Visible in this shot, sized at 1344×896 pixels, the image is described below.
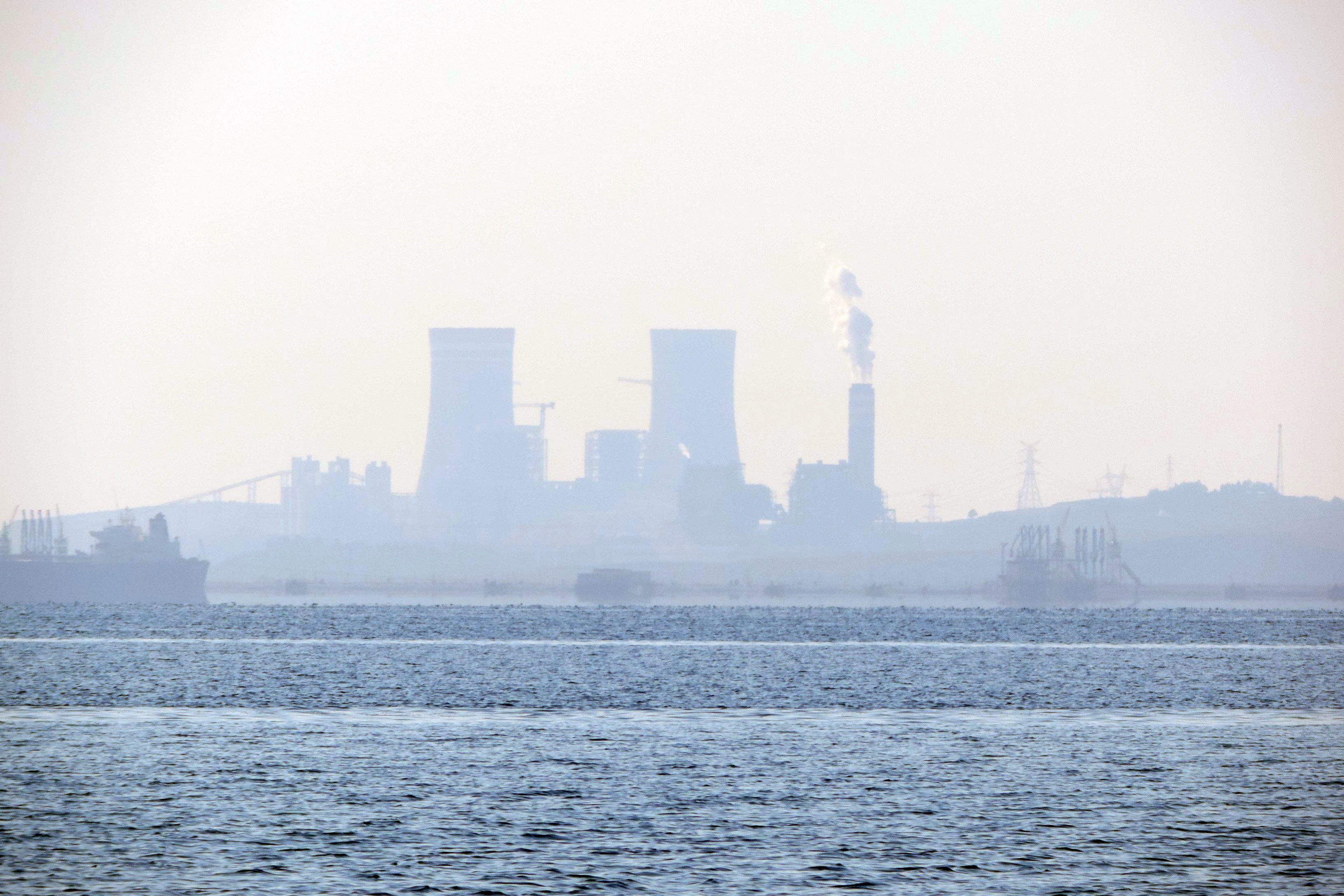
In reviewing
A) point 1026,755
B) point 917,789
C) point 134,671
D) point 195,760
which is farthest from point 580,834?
point 134,671

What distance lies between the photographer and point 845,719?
187ft

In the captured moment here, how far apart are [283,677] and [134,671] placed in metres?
9.78

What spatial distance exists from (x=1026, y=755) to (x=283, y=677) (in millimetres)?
42957

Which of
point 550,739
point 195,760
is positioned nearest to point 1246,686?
point 550,739

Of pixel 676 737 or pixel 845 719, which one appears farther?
pixel 845 719

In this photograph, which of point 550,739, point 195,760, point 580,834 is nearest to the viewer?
point 580,834

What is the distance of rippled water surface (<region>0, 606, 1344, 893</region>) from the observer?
2828 cm

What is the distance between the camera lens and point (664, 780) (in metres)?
39.8

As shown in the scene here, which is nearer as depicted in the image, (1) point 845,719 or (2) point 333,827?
(2) point 333,827

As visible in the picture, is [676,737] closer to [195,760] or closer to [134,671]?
[195,760]

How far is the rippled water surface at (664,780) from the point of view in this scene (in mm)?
28281

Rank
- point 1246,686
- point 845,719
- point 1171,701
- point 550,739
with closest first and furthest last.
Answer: point 550,739 → point 845,719 → point 1171,701 → point 1246,686

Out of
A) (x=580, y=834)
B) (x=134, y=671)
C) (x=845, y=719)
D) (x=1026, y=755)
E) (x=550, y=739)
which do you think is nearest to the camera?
(x=580, y=834)

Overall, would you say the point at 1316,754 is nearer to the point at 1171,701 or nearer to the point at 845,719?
the point at 845,719
